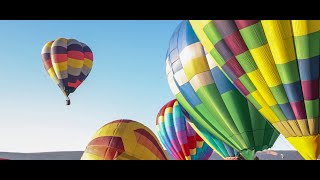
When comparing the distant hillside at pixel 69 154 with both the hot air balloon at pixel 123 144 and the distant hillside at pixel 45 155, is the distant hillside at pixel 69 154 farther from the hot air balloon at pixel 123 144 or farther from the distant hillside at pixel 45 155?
the hot air balloon at pixel 123 144

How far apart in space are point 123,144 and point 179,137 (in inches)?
284

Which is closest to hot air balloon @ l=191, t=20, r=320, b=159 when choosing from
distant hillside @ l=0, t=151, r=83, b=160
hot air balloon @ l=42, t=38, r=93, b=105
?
hot air balloon @ l=42, t=38, r=93, b=105

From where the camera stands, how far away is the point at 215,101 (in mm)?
9766

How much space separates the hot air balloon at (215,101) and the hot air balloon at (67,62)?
10.8 metres

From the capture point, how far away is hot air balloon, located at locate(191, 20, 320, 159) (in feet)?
22.9

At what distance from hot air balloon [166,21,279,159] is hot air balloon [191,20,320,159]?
1.26 metres

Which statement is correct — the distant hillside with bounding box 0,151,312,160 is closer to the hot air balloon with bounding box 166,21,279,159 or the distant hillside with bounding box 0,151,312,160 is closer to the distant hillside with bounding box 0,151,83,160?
the distant hillside with bounding box 0,151,83,160

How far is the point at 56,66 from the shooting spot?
65.7 ft

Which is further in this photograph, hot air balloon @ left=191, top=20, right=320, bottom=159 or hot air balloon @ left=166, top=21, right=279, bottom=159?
hot air balloon @ left=166, top=21, right=279, bottom=159

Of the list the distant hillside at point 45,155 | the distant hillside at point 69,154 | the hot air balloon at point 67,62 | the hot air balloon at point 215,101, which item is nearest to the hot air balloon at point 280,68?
the hot air balloon at point 215,101
